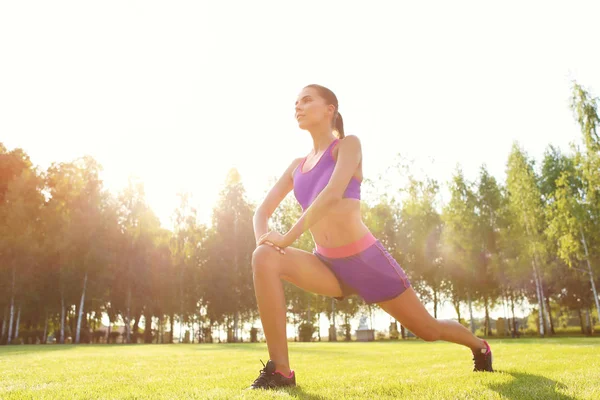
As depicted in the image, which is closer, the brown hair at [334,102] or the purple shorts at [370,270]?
the purple shorts at [370,270]

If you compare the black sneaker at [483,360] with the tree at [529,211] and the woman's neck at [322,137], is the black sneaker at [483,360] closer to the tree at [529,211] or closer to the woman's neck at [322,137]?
the woman's neck at [322,137]

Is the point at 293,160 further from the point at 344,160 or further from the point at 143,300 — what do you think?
the point at 143,300

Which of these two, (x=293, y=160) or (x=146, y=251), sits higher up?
(x=146, y=251)

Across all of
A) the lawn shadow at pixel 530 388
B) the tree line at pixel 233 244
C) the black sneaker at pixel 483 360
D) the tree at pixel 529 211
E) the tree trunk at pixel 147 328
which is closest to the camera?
the lawn shadow at pixel 530 388

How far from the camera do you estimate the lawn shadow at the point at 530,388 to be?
298 cm

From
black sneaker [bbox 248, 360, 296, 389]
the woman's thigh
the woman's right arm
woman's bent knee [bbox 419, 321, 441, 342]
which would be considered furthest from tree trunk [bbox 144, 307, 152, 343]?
woman's bent knee [bbox 419, 321, 441, 342]

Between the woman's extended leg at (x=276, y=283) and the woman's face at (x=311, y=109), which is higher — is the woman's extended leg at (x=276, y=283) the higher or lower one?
the lower one

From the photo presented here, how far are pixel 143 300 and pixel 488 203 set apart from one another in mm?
28213

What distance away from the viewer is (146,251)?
37688 millimetres

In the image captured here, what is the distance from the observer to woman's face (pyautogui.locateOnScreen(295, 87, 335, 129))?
3.89 meters

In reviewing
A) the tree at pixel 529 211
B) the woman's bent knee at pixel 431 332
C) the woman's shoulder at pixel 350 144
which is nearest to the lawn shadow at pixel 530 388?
the woman's bent knee at pixel 431 332

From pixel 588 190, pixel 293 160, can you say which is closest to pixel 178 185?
pixel 588 190

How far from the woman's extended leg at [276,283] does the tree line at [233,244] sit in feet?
88.6

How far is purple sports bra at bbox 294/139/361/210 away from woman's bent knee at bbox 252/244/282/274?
51 cm
